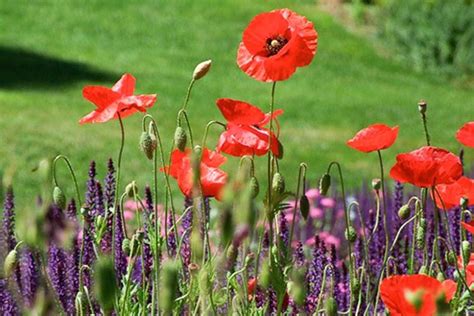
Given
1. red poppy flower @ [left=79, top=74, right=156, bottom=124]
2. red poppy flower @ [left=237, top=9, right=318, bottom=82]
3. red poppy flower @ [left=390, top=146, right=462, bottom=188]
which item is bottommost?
red poppy flower @ [left=390, top=146, right=462, bottom=188]

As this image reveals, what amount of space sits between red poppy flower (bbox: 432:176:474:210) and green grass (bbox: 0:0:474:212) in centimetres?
504

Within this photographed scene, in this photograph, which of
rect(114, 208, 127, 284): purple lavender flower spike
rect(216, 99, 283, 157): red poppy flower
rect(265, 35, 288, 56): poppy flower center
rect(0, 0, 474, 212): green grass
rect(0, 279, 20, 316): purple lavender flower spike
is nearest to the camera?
rect(216, 99, 283, 157): red poppy flower

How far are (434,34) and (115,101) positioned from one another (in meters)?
13.2

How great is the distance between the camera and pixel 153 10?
16.5 m

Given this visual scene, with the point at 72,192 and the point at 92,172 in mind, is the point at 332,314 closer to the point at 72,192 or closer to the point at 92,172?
the point at 92,172

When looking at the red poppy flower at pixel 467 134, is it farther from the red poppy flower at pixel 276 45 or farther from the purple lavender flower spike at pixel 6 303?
the purple lavender flower spike at pixel 6 303

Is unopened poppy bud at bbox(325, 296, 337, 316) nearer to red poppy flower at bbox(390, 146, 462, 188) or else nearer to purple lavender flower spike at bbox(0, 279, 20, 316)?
red poppy flower at bbox(390, 146, 462, 188)

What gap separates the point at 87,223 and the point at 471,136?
3.01 ft

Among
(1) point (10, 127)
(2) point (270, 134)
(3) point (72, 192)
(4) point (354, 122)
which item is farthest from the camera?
(4) point (354, 122)

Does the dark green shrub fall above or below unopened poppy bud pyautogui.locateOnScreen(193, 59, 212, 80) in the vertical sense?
above

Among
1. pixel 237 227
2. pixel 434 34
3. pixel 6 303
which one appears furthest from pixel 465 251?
pixel 434 34

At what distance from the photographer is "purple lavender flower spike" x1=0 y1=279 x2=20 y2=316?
10.1ft

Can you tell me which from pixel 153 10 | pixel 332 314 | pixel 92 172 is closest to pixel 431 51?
pixel 153 10

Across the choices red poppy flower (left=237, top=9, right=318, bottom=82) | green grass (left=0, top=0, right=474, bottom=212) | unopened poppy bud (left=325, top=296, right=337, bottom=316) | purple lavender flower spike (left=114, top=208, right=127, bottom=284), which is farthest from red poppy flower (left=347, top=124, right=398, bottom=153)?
green grass (left=0, top=0, right=474, bottom=212)
